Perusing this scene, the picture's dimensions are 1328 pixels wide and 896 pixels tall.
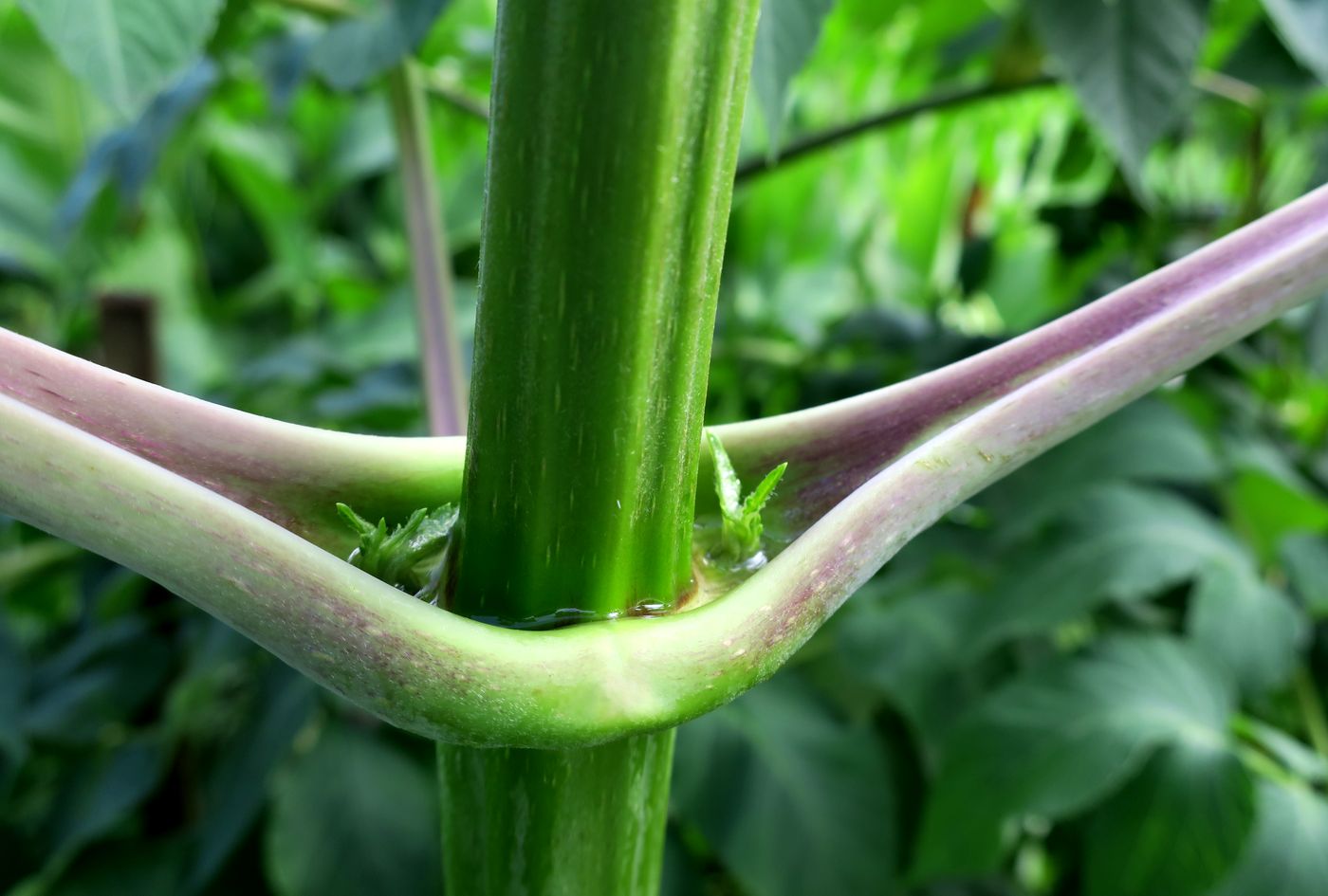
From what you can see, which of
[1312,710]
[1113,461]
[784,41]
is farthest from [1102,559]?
[784,41]

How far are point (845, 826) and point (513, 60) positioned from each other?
46 centimetres

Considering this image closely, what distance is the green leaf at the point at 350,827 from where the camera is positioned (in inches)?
21.4

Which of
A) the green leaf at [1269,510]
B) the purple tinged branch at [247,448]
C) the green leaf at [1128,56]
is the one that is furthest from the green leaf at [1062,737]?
the purple tinged branch at [247,448]

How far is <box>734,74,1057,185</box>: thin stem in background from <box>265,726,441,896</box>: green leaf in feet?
→ 1.38

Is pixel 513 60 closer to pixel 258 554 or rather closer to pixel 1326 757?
pixel 258 554

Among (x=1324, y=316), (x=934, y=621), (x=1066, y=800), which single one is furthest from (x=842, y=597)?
(x=1324, y=316)

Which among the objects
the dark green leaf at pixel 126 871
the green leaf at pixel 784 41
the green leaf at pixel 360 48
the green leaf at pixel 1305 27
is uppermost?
the green leaf at pixel 784 41

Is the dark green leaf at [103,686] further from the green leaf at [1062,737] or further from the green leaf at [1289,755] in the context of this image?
the green leaf at [1289,755]

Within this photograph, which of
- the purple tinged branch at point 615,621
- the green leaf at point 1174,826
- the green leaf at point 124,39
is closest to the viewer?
the purple tinged branch at point 615,621

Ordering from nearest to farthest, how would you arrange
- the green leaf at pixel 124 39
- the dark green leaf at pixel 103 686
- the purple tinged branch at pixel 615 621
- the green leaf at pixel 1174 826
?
the purple tinged branch at pixel 615 621 < the green leaf at pixel 124 39 < the green leaf at pixel 1174 826 < the dark green leaf at pixel 103 686

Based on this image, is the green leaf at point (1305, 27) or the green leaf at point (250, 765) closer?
the green leaf at point (1305, 27)

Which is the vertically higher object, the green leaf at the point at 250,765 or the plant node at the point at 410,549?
the plant node at the point at 410,549

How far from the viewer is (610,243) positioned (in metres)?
0.18

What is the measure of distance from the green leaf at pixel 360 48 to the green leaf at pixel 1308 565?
47 cm
